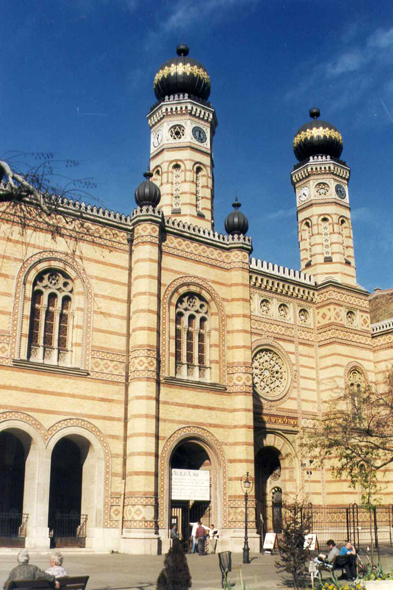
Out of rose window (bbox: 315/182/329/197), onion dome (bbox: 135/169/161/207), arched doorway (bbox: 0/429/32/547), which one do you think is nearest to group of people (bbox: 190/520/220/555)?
arched doorway (bbox: 0/429/32/547)

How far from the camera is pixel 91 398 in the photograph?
21.4 metres

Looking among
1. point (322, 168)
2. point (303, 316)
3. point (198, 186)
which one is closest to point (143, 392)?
point (303, 316)

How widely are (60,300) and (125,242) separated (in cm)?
351

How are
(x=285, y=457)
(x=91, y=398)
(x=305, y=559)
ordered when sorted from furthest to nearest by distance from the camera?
(x=285, y=457), (x=91, y=398), (x=305, y=559)

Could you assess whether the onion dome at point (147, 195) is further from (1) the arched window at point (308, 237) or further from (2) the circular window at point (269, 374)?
(1) the arched window at point (308, 237)

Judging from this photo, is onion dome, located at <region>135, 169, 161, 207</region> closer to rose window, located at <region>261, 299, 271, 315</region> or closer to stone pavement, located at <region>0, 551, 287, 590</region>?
rose window, located at <region>261, 299, 271, 315</region>

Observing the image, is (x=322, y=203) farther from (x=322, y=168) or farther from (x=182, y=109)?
(x=182, y=109)

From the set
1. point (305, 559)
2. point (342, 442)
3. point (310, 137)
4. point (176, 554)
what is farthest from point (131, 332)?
point (310, 137)

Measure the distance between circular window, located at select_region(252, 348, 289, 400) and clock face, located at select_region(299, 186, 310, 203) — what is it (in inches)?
378

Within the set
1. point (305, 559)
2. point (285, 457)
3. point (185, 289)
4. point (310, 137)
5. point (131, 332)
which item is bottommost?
point (305, 559)

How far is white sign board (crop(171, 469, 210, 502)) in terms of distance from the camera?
2233cm

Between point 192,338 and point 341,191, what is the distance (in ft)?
45.0

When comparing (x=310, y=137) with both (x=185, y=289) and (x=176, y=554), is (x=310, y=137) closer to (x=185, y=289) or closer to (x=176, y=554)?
(x=185, y=289)

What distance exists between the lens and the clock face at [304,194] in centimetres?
3359
